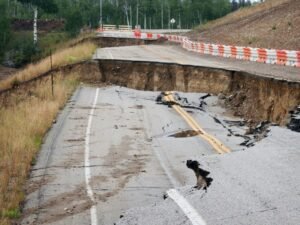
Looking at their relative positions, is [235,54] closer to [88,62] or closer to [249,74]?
[88,62]

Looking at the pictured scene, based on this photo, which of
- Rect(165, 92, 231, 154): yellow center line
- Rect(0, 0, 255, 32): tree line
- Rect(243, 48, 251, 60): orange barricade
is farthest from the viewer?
Rect(0, 0, 255, 32): tree line

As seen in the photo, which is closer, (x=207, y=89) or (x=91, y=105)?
(x=91, y=105)

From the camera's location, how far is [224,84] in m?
27.0

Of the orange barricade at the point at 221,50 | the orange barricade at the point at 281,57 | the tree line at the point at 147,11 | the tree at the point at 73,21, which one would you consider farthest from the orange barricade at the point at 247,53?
the tree line at the point at 147,11

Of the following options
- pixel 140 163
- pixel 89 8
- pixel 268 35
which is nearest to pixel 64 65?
pixel 268 35

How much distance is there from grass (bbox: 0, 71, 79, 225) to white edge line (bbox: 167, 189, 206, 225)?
2.52m

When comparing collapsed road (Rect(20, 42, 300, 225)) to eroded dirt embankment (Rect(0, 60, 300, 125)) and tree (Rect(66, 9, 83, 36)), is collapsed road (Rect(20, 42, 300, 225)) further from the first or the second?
tree (Rect(66, 9, 83, 36))

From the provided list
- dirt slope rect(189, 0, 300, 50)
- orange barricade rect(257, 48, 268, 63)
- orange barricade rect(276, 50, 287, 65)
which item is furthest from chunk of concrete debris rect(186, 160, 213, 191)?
dirt slope rect(189, 0, 300, 50)

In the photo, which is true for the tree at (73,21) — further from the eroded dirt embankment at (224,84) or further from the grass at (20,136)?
the grass at (20,136)

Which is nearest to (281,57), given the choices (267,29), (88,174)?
(267,29)

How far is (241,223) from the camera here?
6.88 m

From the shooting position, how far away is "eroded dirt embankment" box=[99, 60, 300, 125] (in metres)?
19.9

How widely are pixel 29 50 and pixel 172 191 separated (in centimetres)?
5703

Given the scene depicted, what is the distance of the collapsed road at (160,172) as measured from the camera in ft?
25.1
